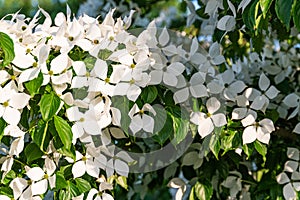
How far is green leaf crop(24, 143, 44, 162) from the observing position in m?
1.08

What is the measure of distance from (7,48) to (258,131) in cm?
55

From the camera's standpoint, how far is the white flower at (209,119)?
3.78ft

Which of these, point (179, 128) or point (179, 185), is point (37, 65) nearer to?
point (179, 128)

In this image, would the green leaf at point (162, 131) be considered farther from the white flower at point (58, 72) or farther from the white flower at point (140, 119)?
the white flower at point (58, 72)

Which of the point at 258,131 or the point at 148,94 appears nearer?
the point at 148,94

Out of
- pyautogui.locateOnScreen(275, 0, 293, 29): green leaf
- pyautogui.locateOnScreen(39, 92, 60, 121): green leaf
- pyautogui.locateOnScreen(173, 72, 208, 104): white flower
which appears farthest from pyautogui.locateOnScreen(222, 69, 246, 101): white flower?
pyautogui.locateOnScreen(39, 92, 60, 121): green leaf

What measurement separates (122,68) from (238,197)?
607 mm

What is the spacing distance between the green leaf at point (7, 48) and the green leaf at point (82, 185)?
28 cm

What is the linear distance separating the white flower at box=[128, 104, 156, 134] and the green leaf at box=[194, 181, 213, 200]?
306 mm

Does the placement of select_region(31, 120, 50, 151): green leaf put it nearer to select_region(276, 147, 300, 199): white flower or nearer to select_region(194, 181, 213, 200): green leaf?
select_region(194, 181, 213, 200): green leaf

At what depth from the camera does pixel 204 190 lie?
52.4 inches

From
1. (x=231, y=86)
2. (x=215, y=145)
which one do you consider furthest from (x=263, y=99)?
(x=215, y=145)

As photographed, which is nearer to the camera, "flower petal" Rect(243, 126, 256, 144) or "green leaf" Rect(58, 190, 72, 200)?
"green leaf" Rect(58, 190, 72, 200)

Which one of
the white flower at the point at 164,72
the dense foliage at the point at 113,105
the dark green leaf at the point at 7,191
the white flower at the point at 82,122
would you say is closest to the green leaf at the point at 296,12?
the dense foliage at the point at 113,105
